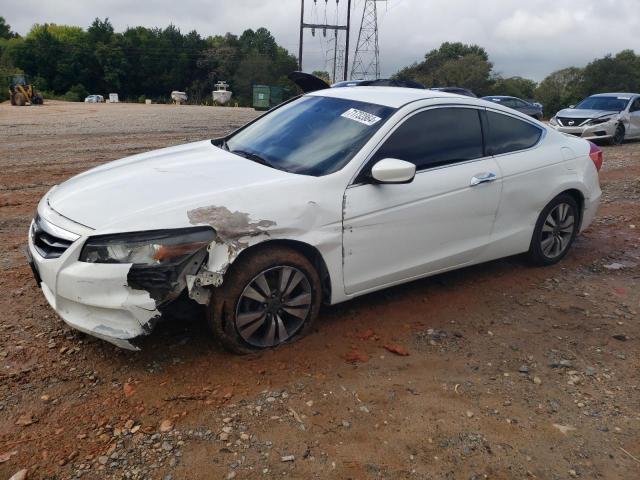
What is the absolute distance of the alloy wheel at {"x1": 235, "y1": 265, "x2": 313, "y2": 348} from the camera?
3.31m

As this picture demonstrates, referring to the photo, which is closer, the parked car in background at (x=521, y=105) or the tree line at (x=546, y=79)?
the parked car in background at (x=521, y=105)

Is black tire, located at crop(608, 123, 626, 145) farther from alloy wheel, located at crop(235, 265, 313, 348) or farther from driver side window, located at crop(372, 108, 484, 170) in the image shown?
alloy wheel, located at crop(235, 265, 313, 348)

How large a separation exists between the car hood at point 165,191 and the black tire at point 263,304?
301mm

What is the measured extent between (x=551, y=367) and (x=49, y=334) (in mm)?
3265

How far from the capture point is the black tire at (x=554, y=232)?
4.89 metres

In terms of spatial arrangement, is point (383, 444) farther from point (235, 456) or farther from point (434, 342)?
point (434, 342)

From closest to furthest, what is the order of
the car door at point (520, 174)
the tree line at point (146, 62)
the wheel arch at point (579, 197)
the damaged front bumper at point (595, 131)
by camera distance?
the car door at point (520, 174), the wheel arch at point (579, 197), the damaged front bumper at point (595, 131), the tree line at point (146, 62)

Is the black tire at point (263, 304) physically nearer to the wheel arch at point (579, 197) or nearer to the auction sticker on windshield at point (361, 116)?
the auction sticker on windshield at point (361, 116)

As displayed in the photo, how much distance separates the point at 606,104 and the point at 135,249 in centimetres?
1590

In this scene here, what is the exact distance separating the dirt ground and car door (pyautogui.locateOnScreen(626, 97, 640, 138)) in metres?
12.6

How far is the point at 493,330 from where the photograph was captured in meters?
Result: 3.98

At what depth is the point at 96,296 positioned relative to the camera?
300 cm

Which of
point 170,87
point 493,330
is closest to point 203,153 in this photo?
point 493,330

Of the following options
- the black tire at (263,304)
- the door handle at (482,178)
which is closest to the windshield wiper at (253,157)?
the black tire at (263,304)
